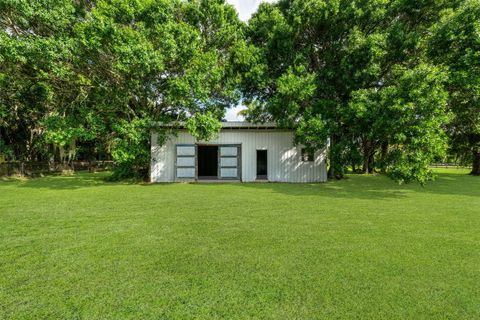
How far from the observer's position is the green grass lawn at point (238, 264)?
210cm

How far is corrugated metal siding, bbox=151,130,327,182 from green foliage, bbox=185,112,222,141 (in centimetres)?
184

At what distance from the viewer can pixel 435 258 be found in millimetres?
3088

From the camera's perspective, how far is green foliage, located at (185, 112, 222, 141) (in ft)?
32.7

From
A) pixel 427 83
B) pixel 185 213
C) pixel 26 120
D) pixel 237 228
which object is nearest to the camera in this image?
pixel 237 228

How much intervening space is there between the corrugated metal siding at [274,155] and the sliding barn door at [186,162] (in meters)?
0.27

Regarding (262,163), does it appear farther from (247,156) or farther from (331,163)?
(331,163)

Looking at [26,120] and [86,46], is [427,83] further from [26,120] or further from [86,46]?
[26,120]

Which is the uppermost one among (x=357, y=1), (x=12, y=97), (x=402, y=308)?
(x=357, y=1)

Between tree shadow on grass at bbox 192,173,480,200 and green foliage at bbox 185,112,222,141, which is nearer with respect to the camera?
tree shadow on grass at bbox 192,173,480,200

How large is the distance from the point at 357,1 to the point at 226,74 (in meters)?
6.87

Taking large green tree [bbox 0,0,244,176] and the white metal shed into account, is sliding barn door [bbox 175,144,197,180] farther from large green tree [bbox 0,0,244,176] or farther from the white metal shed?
large green tree [bbox 0,0,244,176]

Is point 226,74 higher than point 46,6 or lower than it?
lower

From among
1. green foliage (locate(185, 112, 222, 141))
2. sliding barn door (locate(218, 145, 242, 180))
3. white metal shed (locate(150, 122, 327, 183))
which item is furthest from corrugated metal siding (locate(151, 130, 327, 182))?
green foliage (locate(185, 112, 222, 141))

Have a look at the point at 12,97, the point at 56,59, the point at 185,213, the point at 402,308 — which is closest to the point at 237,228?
the point at 185,213
